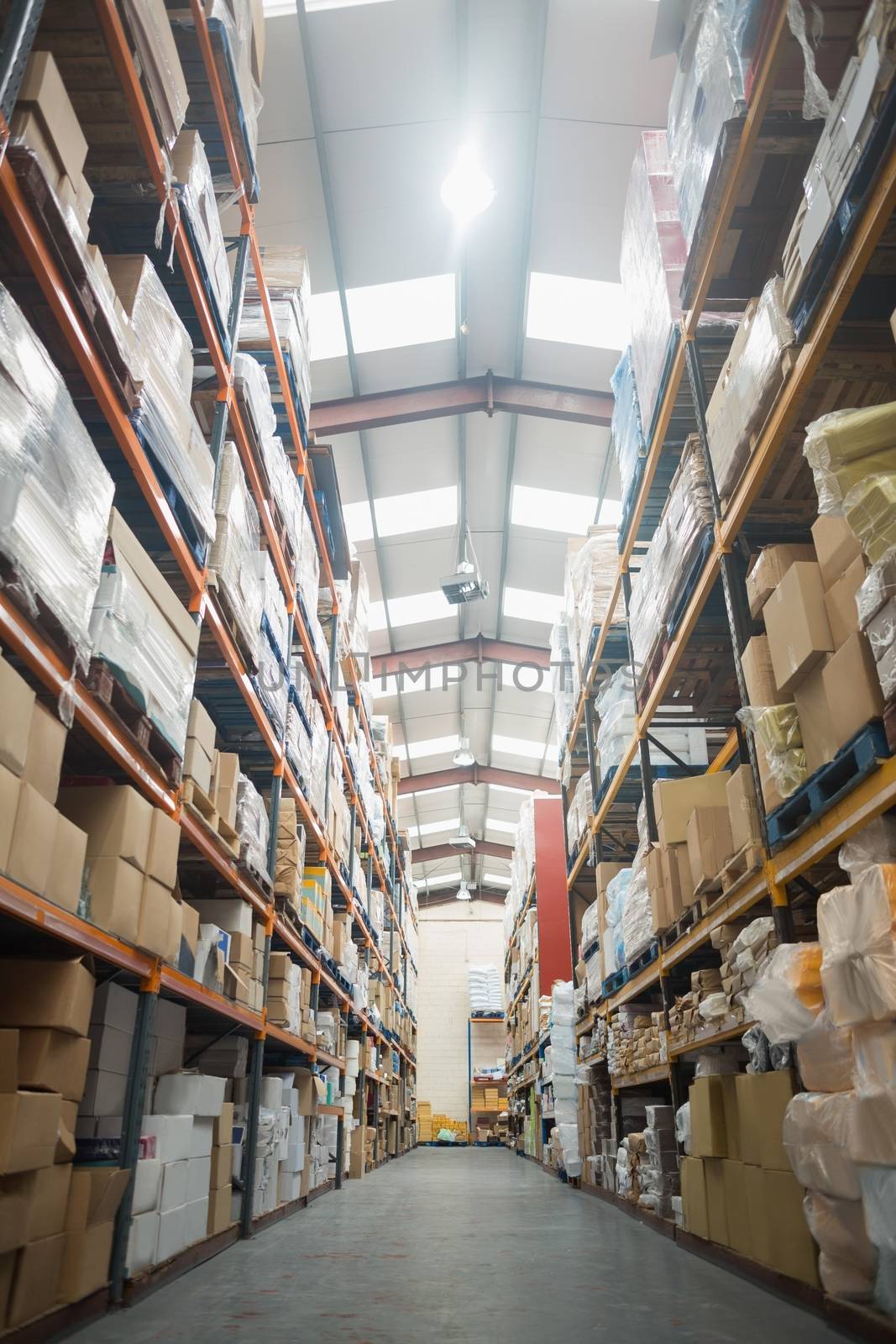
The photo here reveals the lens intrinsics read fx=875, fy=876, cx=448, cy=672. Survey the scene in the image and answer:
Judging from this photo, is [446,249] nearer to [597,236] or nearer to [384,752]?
[597,236]

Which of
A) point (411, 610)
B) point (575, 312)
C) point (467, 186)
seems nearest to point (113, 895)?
point (467, 186)

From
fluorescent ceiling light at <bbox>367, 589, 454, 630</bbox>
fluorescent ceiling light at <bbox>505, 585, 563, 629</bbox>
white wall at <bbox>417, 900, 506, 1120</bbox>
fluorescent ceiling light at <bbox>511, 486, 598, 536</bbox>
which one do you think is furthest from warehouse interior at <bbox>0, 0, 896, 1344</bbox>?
white wall at <bbox>417, 900, 506, 1120</bbox>

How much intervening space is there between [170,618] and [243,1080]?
354cm

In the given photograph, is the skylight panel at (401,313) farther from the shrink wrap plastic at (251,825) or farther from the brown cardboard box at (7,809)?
the brown cardboard box at (7,809)

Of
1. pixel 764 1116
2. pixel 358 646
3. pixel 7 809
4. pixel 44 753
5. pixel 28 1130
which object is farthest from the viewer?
pixel 358 646

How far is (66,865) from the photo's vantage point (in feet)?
9.16

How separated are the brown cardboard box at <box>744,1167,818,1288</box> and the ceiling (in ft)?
24.4

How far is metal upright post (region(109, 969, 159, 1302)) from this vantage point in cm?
310

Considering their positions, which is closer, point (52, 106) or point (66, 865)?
point (52, 106)

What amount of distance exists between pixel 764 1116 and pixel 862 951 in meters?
1.32

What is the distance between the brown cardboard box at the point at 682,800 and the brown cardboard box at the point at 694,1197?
1638 millimetres

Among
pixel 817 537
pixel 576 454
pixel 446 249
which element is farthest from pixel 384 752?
pixel 817 537

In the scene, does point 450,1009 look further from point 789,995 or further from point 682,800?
point 789,995

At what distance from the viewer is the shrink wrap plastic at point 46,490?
2.35 meters
